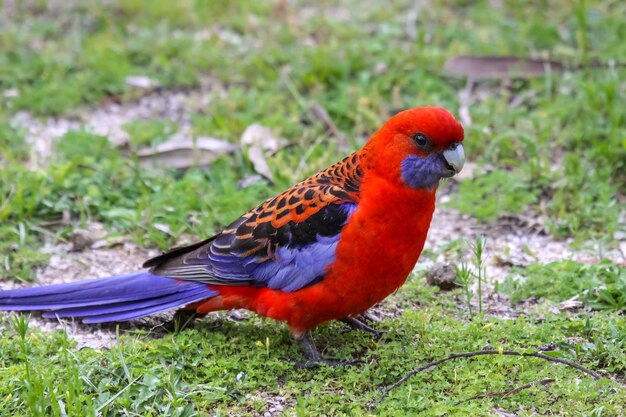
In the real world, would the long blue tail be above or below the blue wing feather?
below

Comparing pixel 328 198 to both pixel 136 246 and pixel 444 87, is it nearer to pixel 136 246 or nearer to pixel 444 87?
pixel 136 246

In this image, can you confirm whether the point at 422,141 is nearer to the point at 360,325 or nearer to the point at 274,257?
the point at 274,257

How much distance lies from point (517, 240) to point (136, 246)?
2365 millimetres

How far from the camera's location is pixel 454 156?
4.06 metres

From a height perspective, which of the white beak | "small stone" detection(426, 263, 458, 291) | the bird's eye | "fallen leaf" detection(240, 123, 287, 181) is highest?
the bird's eye

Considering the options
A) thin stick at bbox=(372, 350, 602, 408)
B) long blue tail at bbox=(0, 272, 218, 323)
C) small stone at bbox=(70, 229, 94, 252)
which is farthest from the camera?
small stone at bbox=(70, 229, 94, 252)

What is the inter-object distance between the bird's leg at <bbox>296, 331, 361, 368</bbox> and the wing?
268 mm

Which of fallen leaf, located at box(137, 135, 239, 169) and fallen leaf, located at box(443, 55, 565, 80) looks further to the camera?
fallen leaf, located at box(443, 55, 565, 80)

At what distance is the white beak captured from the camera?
4.05 metres

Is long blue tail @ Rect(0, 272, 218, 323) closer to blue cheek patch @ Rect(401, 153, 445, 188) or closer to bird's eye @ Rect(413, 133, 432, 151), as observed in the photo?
blue cheek patch @ Rect(401, 153, 445, 188)

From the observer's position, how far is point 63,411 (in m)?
3.58

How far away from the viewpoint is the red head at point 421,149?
402 centimetres

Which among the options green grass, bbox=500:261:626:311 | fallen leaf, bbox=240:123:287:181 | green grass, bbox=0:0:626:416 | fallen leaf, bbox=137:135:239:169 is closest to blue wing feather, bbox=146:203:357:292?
green grass, bbox=0:0:626:416

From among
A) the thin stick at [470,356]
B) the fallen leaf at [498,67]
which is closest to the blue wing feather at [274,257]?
the thin stick at [470,356]
